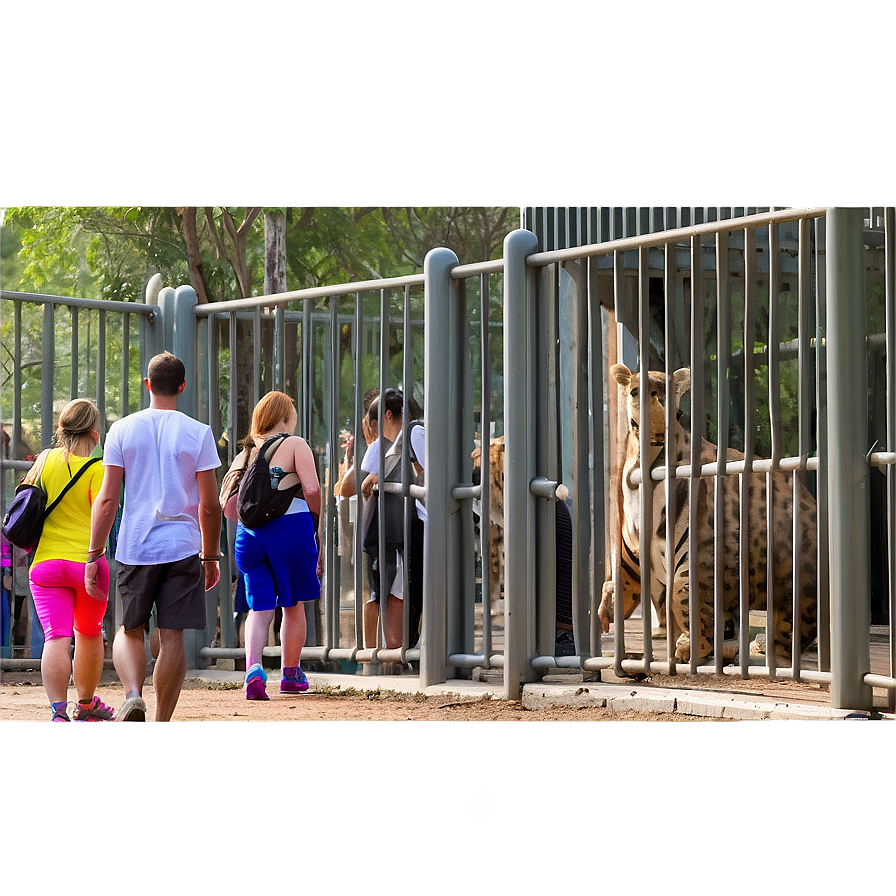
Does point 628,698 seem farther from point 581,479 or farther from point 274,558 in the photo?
point 274,558

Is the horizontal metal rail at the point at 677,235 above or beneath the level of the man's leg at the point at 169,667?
above

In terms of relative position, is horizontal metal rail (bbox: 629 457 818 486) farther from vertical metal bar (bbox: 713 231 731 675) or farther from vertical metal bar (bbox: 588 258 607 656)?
vertical metal bar (bbox: 588 258 607 656)

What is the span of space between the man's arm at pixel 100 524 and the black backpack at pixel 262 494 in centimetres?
112

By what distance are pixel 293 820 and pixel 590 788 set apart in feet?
1.36

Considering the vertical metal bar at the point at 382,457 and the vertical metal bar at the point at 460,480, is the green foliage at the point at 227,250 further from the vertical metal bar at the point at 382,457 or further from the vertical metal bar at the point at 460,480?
the vertical metal bar at the point at 460,480

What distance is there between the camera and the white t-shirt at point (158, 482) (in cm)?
489

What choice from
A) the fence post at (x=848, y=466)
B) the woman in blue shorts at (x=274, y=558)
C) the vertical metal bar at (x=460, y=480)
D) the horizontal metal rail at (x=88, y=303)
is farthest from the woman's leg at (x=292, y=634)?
the fence post at (x=848, y=466)

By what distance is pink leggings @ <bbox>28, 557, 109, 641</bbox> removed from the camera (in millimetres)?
5324

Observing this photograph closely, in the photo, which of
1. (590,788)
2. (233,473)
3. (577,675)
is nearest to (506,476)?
(577,675)

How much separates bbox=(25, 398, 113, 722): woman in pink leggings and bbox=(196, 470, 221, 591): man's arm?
0.51 meters

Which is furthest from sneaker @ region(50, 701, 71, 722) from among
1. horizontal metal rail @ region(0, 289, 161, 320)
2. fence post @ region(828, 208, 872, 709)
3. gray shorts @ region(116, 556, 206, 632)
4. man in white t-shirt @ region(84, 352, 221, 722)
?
fence post @ region(828, 208, 872, 709)

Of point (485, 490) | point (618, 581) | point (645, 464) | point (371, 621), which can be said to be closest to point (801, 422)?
point (645, 464)

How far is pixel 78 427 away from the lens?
213 inches

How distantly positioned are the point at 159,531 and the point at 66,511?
66cm
